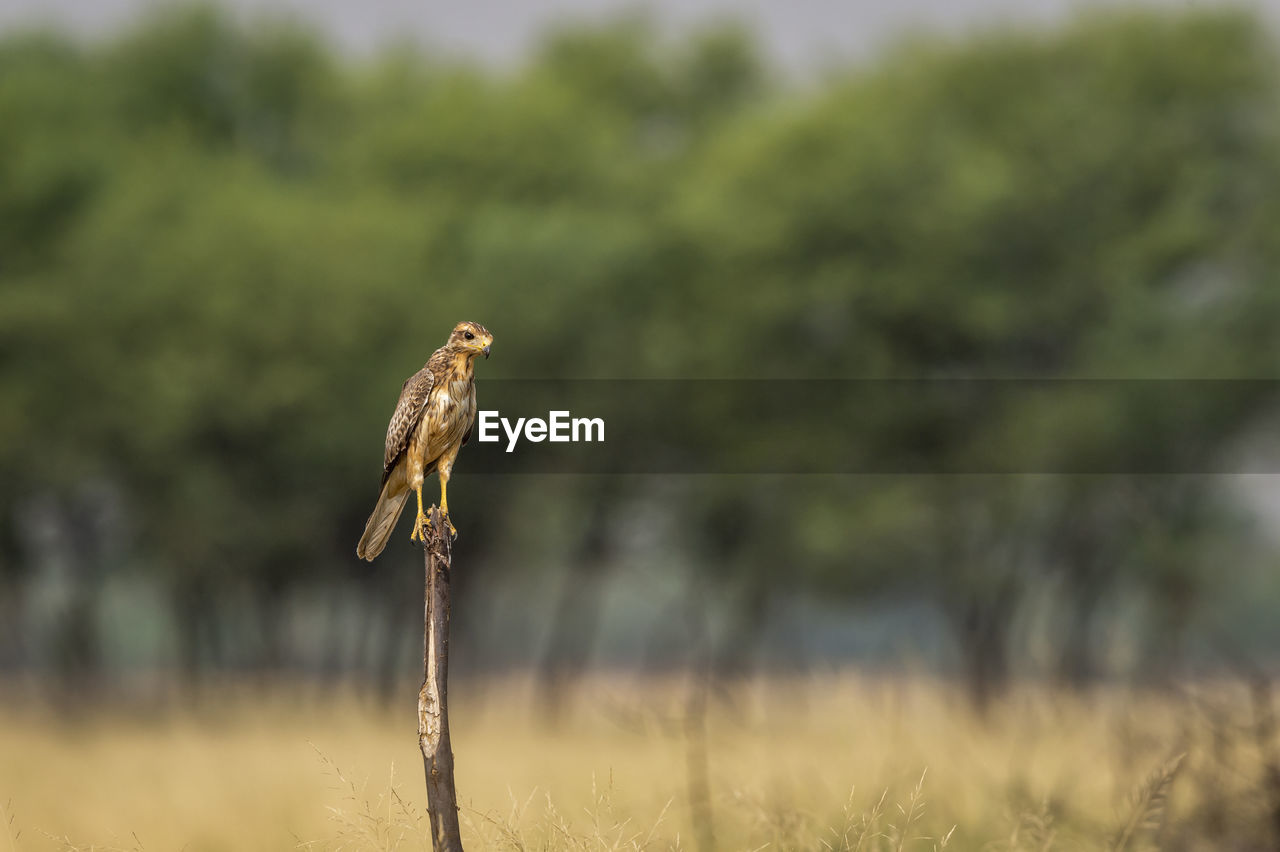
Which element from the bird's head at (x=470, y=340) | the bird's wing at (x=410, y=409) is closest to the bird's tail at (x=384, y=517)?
the bird's wing at (x=410, y=409)

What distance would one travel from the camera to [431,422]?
6477 mm

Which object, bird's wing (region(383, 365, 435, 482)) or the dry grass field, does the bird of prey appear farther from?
the dry grass field

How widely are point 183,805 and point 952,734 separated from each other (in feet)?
22.7

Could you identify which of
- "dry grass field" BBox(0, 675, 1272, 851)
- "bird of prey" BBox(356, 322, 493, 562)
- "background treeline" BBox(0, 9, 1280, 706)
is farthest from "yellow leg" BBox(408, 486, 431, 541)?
"background treeline" BBox(0, 9, 1280, 706)

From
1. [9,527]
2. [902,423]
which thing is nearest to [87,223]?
[9,527]

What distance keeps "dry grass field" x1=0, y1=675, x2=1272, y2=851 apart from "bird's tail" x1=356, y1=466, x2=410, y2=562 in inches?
35.0

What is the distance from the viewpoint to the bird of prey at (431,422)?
6.38 metres

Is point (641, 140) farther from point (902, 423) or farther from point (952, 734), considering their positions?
point (952, 734)

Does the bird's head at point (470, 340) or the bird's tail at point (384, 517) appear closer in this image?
the bird's head at point (470, 340)

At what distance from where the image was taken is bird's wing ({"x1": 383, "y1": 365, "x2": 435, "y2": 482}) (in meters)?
6.46

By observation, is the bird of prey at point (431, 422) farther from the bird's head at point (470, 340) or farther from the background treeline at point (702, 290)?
the background treeline at point (702, 290)

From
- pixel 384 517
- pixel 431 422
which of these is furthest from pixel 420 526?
pixel 431 422

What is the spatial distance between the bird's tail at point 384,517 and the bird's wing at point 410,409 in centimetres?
17

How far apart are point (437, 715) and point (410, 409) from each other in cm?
130
